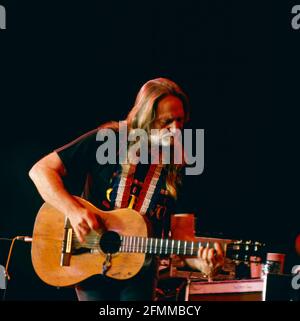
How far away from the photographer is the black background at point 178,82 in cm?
298

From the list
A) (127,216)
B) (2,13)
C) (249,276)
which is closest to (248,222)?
(249,276)

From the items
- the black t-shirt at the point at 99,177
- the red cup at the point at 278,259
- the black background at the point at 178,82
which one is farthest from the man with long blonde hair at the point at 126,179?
the red cup at the point at 278,259

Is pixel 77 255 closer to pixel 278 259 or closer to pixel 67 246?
pixel 67 246

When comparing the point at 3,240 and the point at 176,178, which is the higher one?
the point at 176,178

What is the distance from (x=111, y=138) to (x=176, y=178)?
0.44 m

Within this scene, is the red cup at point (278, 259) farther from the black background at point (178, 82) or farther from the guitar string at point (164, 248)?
the guitar string at point (164, 248)

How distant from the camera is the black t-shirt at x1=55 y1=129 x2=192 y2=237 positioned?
2.52 metres

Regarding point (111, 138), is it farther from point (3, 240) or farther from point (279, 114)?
point (279, 114)

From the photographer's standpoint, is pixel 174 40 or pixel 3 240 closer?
pixel 3 240

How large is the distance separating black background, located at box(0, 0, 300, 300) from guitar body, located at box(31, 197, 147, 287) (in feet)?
1.41

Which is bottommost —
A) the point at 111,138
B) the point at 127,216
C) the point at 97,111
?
the point at 127,216

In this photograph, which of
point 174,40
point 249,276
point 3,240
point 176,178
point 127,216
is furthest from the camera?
point 249,276

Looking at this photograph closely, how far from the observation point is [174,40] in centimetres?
309

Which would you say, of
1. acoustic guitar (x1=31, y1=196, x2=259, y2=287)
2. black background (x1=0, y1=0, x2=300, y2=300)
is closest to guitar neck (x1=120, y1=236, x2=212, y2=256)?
acoustic guitar (x1=31, y1=196, x2=259, y2=287)
